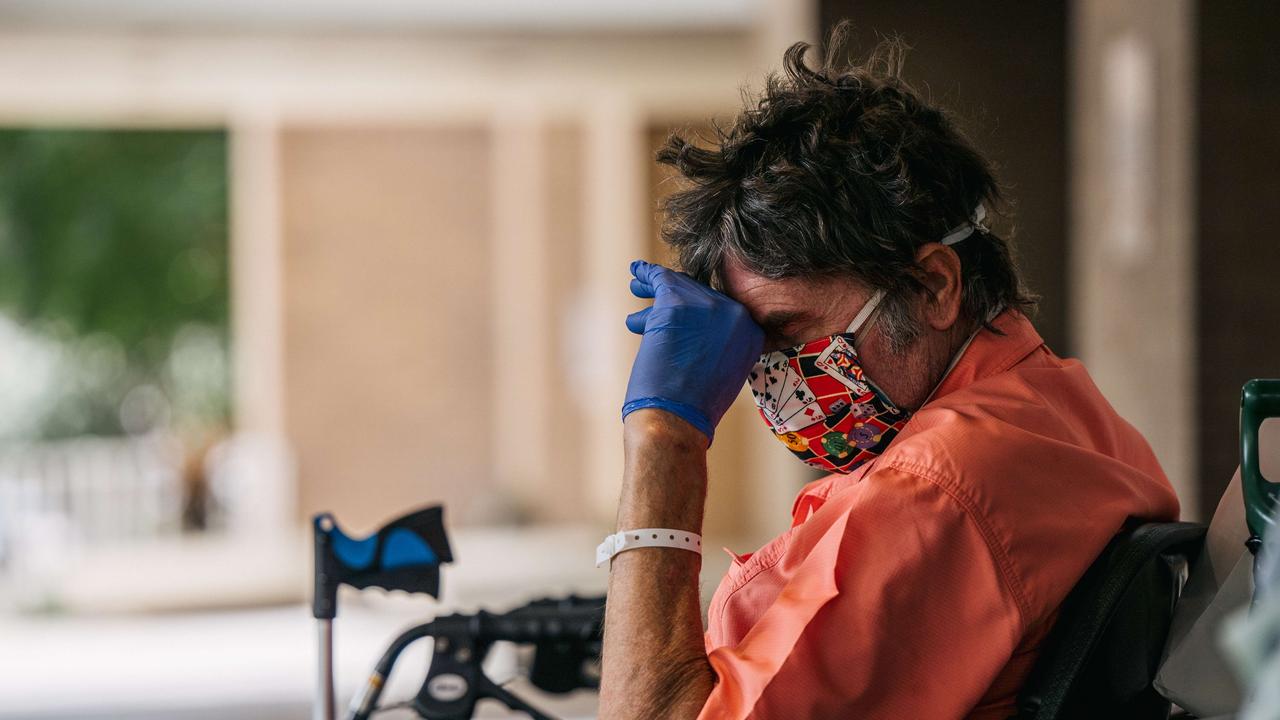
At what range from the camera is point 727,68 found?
7.85 m

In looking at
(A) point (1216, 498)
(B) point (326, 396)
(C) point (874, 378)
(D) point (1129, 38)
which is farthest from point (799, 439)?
(B) point (326, 396)

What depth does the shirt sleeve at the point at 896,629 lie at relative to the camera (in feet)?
3.18

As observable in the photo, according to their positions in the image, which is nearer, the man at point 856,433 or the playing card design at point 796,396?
the man at point 856,433

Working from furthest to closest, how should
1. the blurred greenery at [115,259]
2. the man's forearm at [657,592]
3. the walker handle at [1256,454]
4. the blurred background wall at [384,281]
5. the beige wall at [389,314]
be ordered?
the blurred greenery at [115,259]
the beige wall at [389,314]
the blurred background wall at [384,281]
the man's forearm at [657,592]
the walker handle at [1256,454]

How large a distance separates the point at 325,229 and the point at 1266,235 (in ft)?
19.9

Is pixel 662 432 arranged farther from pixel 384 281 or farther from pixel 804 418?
pixel 384 281

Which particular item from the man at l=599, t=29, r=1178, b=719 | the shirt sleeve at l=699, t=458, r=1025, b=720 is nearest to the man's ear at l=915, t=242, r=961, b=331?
the man at l=599, t=29, r=1178, b=719

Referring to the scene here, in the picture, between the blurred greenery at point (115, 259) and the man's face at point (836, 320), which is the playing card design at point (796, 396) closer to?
the man's face at point (836, 320)

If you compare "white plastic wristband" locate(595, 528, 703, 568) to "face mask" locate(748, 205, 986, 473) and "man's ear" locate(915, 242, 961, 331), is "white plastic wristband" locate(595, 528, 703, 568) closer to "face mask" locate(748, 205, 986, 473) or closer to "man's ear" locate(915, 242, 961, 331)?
"face mask" locate(748, 205, 986, 473)

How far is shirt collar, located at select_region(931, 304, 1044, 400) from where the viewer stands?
1.17 meters

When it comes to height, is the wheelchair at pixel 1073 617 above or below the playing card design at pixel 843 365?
below

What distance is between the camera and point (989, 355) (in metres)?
1.18

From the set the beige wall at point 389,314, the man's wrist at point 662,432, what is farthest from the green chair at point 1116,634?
the beige wall at point 389,314

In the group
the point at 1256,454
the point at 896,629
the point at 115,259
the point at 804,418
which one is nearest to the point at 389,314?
the point at 115,259
